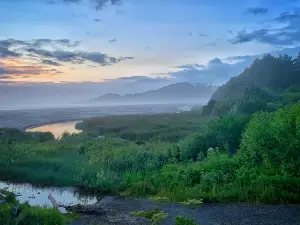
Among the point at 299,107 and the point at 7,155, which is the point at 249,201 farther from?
the point at 7,155

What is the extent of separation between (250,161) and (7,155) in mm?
21961

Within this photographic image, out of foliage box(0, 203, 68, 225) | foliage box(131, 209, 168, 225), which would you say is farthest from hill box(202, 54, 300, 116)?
foliage box(0, 203, 68, 225)

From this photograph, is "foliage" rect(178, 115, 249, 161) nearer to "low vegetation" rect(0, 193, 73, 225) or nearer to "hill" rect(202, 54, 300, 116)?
"low vegetation" rect(0, 193, 73, 225)

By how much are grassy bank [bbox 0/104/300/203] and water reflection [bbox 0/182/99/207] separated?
1246 millimetres

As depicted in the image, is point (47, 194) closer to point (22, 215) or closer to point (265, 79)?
point (22, 215)

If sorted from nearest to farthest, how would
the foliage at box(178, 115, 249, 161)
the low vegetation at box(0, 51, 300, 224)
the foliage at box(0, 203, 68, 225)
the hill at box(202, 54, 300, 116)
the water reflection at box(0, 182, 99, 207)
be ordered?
the foliage at box(0, 203, 68, 225) < the low vegetation at box(0, 51, 300, 224) < the water reflection at box(0, 182, 99, 207) < the foliage at box(178, 115, 249, 161) < the hill at box(202, 54, 300, 116)

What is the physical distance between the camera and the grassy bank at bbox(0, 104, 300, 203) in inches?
801

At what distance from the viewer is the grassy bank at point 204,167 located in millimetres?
20344

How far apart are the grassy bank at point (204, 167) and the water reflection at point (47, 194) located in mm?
1246

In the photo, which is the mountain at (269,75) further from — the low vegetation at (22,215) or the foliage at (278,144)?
the low vegetation at (22,215)

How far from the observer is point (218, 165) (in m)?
23.6

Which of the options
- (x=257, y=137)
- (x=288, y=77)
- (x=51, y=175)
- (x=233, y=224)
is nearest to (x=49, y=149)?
(x=51, y=175)

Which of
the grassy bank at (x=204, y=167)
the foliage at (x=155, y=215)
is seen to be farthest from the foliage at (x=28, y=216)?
the grassy bank at (x=204, y=167)

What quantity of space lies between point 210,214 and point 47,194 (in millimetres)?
13256
